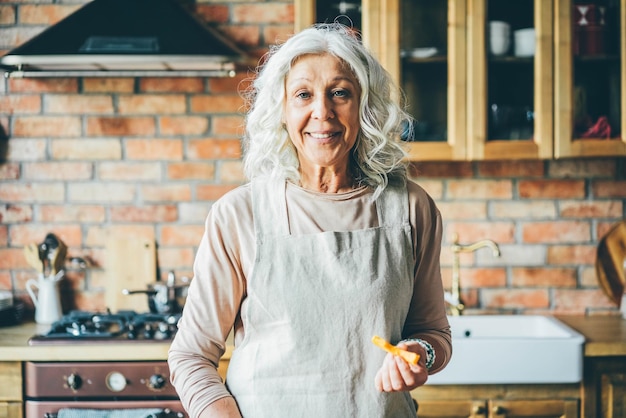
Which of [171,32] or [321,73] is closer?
[321,73]

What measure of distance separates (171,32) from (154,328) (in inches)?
37.9

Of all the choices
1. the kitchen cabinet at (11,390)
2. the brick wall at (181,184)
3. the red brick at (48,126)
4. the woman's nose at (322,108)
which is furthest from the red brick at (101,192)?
the woman's nose at (322,108)

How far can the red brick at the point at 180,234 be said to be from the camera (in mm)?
2752

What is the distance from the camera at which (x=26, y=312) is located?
8.97 ft

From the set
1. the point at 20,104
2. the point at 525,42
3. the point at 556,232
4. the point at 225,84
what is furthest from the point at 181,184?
the point at 556,232

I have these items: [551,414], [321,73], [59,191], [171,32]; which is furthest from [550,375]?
[59,191]

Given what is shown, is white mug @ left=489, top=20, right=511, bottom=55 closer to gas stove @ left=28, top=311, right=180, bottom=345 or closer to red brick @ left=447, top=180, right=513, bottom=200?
red brick @ left=447, top=180, right=513, bottom=200

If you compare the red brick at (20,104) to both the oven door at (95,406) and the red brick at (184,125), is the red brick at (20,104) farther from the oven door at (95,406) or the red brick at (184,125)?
the oven door at (95,406)

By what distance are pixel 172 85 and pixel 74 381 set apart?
1159mm

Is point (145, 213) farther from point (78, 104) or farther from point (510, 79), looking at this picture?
point (510, 79)

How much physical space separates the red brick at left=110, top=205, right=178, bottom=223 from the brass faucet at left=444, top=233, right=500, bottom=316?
1.08m

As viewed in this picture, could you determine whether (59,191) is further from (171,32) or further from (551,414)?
(551,414)

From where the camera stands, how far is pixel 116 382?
2195mm

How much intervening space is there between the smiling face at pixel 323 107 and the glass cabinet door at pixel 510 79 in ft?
3.64
